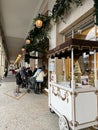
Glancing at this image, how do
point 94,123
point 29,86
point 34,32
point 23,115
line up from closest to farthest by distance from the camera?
point 94,123 → point 23,115 → point 34,32 → point 29,86

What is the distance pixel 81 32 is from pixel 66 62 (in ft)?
4.03

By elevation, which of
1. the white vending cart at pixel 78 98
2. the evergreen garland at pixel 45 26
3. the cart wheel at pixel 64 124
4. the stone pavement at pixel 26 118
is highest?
the evergreen garland at pixel 45 26

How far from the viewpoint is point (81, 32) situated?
4027 millimetres

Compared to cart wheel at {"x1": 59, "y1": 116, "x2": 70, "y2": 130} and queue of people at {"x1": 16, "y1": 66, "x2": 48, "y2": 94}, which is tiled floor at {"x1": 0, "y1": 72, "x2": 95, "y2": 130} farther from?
queue of people at {"x1": 16, "y1": 66, "x2": 48, "y2": 94}

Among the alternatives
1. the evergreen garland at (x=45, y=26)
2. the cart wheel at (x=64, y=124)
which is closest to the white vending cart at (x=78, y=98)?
the cart wheel at (x=64, y=124)

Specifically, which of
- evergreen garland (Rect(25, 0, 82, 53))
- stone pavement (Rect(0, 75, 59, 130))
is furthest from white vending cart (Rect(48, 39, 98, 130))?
evergreen garland (Rect(25, 0, 82, 53))

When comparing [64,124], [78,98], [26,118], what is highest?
[78,98]

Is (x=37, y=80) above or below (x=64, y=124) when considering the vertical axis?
above

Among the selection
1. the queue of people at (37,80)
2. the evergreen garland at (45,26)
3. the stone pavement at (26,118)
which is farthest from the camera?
the queue of people at (37,80)

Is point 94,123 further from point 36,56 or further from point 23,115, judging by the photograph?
point 36,56

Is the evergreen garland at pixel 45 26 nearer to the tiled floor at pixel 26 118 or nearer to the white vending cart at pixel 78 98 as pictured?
the white vending cart at pixel 78 98

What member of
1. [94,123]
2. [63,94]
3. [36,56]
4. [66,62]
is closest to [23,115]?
[63,94]

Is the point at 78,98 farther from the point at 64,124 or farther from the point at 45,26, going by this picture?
the point at 45,26

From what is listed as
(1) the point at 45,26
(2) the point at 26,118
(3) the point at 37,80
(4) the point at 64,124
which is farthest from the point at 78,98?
(1) the point at 45,26
